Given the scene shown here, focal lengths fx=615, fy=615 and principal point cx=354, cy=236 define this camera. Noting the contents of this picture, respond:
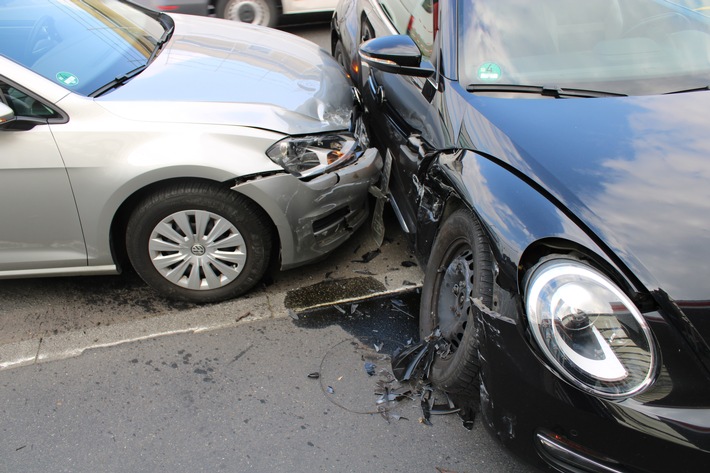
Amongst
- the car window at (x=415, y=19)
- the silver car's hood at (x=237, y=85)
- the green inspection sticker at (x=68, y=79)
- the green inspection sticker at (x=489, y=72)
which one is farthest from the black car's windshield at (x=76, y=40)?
the green inspection sticker at (x=489, y=72)

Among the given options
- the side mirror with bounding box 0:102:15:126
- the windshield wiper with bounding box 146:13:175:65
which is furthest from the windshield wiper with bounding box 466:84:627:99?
the side mirror with bounding box 0:102:15:126

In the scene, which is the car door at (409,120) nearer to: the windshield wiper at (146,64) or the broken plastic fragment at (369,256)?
the broken plastic fragment at (369,256)

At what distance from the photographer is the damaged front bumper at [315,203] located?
2957 mm

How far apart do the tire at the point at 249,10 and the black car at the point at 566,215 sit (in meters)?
3.94

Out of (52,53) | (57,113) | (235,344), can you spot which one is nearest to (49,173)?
(57,113)

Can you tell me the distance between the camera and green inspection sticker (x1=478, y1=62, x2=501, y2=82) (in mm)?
2635

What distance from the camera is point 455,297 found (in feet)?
8.35

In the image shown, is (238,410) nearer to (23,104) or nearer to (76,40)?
(23,104)

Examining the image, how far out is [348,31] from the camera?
4562mm

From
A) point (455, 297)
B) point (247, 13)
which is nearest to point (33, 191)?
point (455, 297)

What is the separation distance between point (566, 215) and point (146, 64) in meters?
2.39

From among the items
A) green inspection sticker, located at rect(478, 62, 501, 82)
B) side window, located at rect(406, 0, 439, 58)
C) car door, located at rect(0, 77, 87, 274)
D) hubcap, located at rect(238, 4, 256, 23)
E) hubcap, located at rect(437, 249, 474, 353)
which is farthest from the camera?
hubcap, located at rect(238, 4, 256, 23)

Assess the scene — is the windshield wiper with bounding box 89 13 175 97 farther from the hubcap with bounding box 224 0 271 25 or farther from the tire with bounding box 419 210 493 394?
the hubcap with bounding box 224 0 271 25

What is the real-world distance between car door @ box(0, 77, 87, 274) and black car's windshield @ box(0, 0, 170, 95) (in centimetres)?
20
